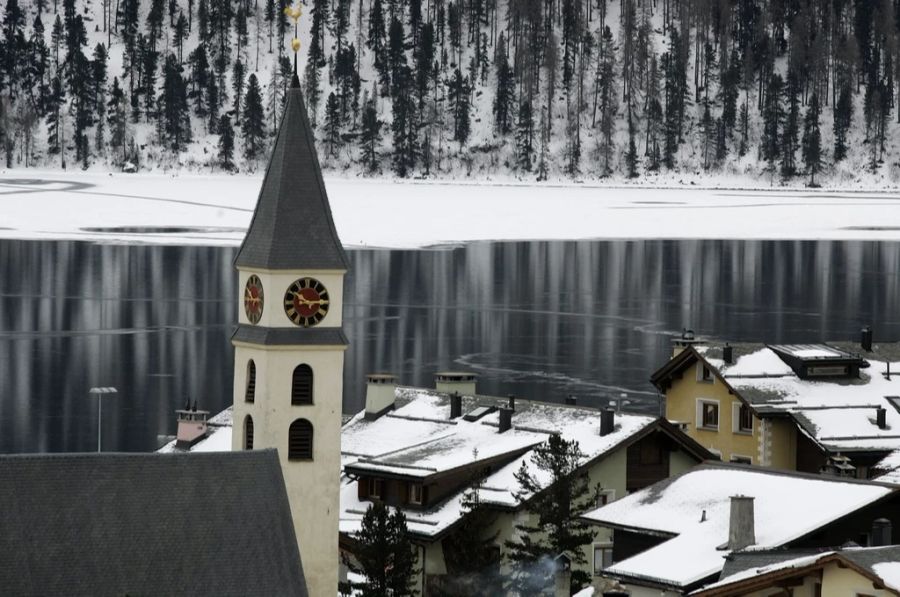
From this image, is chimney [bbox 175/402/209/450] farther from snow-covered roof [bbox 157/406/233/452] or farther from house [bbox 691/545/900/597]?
house [bbox 691/545/900/597]

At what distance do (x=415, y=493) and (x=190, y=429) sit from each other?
40.7 ft

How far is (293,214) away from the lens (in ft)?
155

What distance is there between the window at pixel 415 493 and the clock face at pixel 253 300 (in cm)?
607

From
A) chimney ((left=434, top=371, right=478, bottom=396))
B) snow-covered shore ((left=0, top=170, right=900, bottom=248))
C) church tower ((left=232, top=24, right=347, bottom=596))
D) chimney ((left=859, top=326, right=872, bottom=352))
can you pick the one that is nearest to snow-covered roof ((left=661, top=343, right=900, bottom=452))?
chimney ((left=859, top=326, right=872, bottom=352))

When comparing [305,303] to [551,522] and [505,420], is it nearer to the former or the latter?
[551,522]

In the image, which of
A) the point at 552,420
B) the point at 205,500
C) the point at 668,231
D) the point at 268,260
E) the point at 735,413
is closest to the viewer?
the point at 205,500

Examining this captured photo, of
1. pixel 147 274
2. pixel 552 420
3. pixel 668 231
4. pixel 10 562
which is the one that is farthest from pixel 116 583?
pixel 668 231

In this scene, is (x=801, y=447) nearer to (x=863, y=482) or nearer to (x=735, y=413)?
→ (x=735, y=413)

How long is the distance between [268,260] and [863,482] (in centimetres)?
1300

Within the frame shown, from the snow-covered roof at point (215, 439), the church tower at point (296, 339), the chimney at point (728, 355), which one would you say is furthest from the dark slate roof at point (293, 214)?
the chimney at point (728, 355)

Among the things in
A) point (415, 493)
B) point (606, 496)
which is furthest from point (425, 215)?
point (415, 493)

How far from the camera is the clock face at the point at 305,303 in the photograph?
1828 inches

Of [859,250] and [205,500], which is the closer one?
[205,500]

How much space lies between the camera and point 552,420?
54438mm
